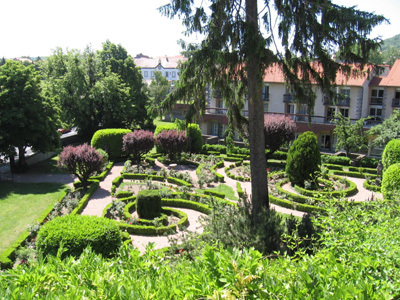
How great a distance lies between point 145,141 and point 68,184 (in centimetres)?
571

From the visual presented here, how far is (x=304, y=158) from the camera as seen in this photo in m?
19.1

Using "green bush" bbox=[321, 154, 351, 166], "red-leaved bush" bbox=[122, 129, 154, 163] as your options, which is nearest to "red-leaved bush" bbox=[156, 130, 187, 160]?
"red-leaved bush" bbox=[122, 129, 154, 163]

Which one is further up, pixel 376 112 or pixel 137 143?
pixel 376 112

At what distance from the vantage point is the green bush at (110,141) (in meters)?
26.2

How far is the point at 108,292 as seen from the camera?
12.4 feet

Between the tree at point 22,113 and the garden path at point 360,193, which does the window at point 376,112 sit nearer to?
the garden path at point 360,193

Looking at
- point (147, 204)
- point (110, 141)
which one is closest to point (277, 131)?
point (110, 141)

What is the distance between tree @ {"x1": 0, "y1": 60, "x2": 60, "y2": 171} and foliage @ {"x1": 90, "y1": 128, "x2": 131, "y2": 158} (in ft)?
10.6

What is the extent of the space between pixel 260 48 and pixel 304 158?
9.57 metres

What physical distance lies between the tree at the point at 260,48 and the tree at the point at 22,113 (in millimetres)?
13530

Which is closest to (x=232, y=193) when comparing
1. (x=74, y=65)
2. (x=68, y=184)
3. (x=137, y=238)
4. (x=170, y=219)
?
(x=170, y=219)

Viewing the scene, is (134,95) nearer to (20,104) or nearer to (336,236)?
(20,104)

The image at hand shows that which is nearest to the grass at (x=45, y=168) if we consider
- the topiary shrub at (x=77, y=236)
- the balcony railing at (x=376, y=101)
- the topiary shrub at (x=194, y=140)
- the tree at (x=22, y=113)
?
the tree at (x=22, y=113)

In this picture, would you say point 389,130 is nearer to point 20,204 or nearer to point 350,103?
point 350,103
